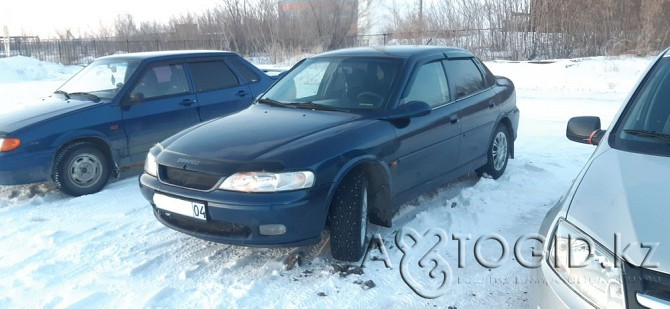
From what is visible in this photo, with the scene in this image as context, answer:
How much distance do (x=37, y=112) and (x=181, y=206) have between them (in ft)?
10.4

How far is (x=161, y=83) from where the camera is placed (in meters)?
6.38

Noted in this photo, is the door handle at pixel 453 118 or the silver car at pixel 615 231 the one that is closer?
the silver car at pixel 615 231

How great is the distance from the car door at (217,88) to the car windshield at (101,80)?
0.80 metres

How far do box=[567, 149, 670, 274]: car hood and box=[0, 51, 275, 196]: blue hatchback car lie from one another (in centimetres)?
491

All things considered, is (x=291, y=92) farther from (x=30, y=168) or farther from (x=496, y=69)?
(x=496, y=69)

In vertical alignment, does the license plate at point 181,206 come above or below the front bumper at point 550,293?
above

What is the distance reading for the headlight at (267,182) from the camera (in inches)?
132

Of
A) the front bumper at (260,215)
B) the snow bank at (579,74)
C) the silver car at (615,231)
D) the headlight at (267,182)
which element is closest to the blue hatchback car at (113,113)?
the front bumper at (260,215)

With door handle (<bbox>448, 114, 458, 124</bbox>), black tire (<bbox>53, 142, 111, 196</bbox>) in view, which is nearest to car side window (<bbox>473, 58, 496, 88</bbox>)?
door handle (<bbox>448, 114, 458, 124</bbox>)

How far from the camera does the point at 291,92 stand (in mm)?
4934

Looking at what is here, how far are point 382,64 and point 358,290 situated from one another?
6.93ft

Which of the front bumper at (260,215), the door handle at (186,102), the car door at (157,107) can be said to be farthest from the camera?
the door handle at (186,102)

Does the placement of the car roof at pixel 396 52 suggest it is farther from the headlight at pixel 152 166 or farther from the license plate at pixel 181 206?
the license plate at pixel 181 206

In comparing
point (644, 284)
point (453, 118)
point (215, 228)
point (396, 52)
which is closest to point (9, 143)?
point (215, 228)
